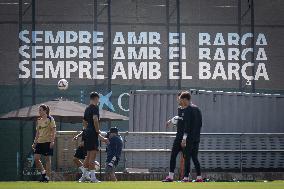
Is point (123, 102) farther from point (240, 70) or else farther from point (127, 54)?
point (240, 70)

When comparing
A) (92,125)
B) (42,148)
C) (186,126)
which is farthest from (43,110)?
(186,126)

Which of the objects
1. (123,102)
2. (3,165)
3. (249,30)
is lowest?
(3,165)

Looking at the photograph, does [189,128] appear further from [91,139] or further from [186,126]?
[91,139]

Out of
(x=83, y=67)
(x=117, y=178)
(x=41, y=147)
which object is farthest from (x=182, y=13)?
(x=41, y=147)

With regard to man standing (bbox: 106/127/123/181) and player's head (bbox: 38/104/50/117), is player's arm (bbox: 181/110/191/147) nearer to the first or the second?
player's head (bbox: 38/104/50/117)

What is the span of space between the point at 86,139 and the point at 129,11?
69.6ft

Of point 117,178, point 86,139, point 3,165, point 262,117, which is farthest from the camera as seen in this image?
point 3,165

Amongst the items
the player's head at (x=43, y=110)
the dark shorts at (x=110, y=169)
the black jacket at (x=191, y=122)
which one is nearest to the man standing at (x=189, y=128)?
the black jacket at (x=191, y=122)

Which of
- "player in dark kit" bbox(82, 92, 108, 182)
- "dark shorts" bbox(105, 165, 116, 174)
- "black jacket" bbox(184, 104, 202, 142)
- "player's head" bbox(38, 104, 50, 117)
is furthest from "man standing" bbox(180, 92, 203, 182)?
"dark shorts" bbox(105, 165, 116, 174)

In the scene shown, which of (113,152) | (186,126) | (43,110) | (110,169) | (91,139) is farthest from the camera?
(113,152)

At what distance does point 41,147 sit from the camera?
1820 cm

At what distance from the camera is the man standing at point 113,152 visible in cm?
2155

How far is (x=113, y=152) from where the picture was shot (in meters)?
21.7

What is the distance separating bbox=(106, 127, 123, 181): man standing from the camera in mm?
21547
